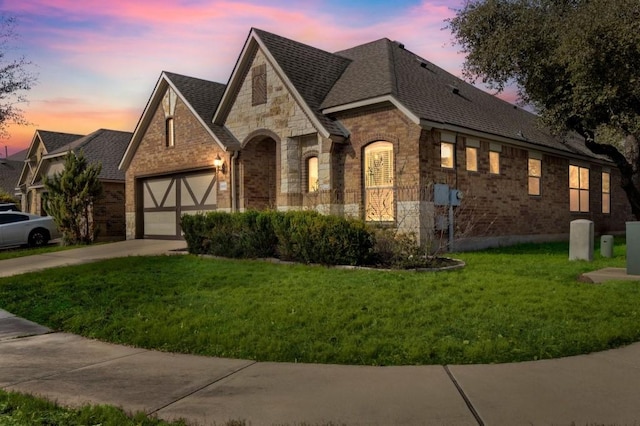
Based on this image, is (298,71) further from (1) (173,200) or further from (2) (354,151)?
(1) (173,200)

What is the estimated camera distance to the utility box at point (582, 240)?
1318 cm

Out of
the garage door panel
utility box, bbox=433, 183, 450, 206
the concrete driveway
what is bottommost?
the concrete driveway

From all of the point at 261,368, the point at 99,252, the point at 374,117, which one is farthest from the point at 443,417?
the point at 99,252

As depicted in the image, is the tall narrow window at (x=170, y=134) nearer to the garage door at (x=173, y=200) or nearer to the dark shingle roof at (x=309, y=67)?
the garage door at (x=173, y=200)

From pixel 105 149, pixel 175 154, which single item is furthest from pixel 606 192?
pixel 105 149

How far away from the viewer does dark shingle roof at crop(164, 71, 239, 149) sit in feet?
62.9

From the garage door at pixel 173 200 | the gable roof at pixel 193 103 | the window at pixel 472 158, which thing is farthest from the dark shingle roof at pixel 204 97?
the window at pixel 472 158

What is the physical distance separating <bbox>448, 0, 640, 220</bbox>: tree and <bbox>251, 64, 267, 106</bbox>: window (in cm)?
738

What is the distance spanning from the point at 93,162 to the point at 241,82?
1308 cm

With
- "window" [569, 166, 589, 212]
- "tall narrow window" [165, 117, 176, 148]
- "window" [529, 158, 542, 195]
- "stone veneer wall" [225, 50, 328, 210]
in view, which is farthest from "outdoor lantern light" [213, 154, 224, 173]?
"window" [569, 166, 589, 212]

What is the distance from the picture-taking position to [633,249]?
999 cm

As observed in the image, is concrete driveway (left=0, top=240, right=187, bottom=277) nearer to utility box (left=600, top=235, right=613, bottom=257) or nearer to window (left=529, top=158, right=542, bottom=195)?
utility box (left=600, top=235, right=613, bottom=257)

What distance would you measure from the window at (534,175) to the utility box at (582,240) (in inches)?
251

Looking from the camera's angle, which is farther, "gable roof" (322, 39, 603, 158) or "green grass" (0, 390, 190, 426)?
"gable roof" (322, 39, 603, 158)
